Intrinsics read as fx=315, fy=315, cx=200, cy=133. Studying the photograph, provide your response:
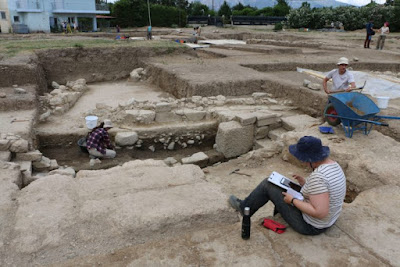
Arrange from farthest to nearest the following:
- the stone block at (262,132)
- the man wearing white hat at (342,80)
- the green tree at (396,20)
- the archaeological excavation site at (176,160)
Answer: the green tree at (396,20)
the stone block at (262,132)
the man wearing white hat at (342,80)
the archaeological excavation site at (176,160)

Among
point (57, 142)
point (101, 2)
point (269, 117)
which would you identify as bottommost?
point (57, 142)

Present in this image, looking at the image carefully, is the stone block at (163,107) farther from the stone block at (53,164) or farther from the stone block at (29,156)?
the stone block at (29,156)

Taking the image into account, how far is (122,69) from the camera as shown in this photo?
1329 cm

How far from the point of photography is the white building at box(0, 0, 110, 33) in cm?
2789

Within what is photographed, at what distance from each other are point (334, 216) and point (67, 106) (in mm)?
7559

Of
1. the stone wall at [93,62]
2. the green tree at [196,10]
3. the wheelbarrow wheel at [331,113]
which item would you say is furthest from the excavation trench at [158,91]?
the green tree at [196,10]

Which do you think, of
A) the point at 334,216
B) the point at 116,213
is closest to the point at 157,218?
the point at 116,213

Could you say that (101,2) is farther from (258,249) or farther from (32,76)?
(258,249)

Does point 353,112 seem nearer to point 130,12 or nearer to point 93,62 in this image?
point 93,62

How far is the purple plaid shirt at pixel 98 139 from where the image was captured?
640 cm

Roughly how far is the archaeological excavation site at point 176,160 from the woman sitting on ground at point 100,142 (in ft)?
0.70

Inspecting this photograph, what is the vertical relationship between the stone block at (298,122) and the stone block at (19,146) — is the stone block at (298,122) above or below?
above

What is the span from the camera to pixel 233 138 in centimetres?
703

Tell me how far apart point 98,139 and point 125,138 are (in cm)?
68
